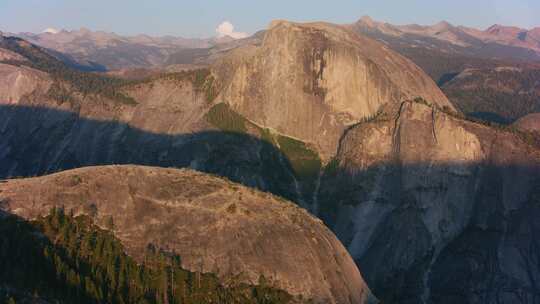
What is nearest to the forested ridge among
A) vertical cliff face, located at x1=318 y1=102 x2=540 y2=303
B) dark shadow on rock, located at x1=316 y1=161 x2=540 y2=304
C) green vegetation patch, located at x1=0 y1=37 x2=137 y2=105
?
dark shadow on rock, located at x1=316 y1=161 x2=540 y2=304

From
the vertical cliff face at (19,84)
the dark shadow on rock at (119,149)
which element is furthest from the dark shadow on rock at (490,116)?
the vertical cliff face at (19,84)

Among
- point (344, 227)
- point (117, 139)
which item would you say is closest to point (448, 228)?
point (344, 227)

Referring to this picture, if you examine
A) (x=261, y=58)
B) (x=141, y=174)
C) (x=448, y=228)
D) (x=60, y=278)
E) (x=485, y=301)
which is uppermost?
(x=261, y=58)

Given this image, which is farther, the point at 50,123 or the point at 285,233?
the point at 50,123

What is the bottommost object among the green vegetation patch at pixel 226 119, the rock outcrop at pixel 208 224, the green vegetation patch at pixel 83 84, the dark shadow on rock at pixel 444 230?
the dark shadow on rock at pixel 444 230

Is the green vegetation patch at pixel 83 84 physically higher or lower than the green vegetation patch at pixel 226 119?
higher

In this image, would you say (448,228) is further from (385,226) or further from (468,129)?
(468,129)

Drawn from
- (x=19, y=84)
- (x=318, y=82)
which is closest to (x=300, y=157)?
(x=318, y=82)

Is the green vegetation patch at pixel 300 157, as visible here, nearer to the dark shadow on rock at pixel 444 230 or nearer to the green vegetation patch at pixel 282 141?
the green vegetation patch at pixel 282 141
